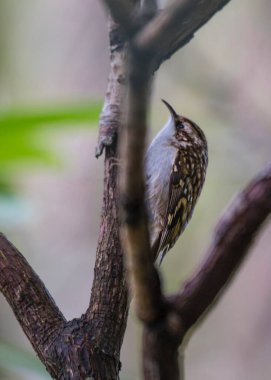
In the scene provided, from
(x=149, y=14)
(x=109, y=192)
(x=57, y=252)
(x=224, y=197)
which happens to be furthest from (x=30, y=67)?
(x=149, y=14)

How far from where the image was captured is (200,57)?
16.6 feet

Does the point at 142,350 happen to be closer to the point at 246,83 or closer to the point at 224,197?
the point at 224,197

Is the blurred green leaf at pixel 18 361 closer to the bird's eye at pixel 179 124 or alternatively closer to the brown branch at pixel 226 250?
the brown branch at pixel 226 250

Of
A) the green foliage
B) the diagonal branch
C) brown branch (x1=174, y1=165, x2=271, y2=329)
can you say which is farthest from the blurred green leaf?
brown branch (x1=174, y1=165, x2=271, y2=329)

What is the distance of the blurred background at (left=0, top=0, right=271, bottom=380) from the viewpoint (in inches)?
198

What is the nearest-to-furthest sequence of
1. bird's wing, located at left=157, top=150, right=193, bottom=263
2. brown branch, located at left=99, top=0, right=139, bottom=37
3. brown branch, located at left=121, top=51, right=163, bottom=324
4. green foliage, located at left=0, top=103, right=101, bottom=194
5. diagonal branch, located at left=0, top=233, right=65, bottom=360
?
1. brown branch, located at left=99, top=0, right=139, bottom=37
2. brown branch, located at left=121, top=51, right=163, bottom=324
3. green foliage, located at left=0, top=103, right=101, bottom=194
4. diagonal branch, located at left=0, top=233, right=65, bottom=360
5. bird's wing, located at left=157, top=150, right=193, bottom=263

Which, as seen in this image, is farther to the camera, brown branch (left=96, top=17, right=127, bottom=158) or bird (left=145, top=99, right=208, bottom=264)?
bird (left=145, top=99, right=208, bottom=264)

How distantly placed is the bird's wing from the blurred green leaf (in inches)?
55.8

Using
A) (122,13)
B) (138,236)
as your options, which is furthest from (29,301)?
(122,13)

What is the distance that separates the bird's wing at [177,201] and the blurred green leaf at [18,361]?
1417 millimetres

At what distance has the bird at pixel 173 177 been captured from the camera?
126 inches

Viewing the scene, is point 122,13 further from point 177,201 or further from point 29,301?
point 177,201

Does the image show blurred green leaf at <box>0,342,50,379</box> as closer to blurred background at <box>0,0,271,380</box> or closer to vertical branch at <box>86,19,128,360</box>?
vertical branch at <box>86,19,128,360</box>

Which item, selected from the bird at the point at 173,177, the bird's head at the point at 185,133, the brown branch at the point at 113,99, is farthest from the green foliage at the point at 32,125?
the bird's head at the point at 185,133
